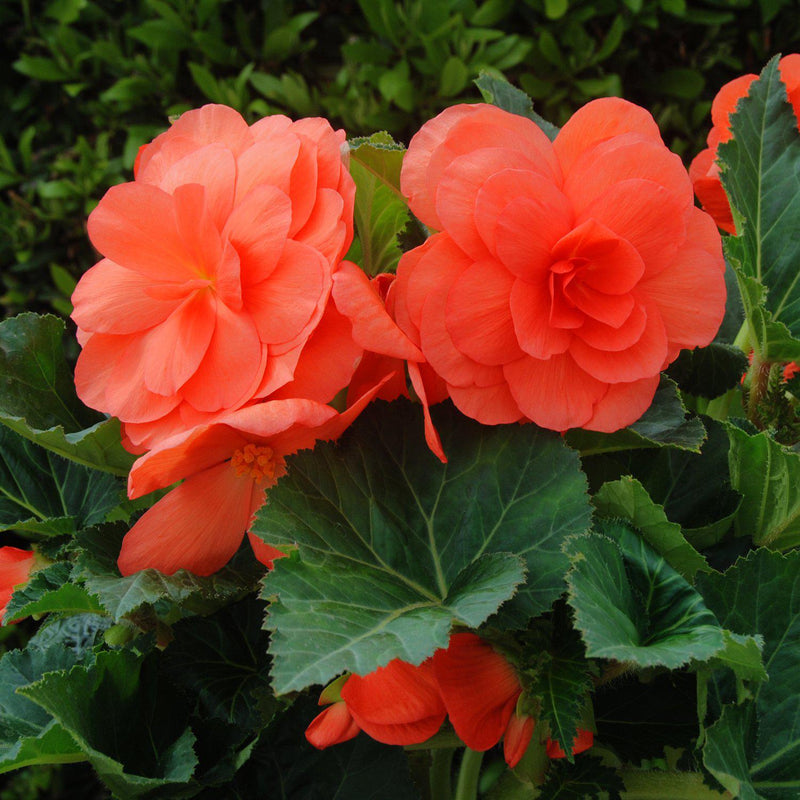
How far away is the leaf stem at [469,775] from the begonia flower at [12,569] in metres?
0.26

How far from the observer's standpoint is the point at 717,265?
39 cm

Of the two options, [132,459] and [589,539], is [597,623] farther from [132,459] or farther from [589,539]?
[132,459]

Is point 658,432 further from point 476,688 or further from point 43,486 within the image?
point 43,486

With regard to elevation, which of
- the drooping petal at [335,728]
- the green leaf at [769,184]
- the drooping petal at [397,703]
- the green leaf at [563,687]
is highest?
the green leaf at [769,184]

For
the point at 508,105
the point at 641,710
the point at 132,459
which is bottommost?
the point at 641,710

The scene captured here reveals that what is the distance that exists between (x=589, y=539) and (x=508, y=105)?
0.25 m

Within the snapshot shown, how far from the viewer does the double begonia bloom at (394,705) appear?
40 centimetres

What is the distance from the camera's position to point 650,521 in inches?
16.0

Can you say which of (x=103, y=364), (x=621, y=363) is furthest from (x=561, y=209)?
(x=103, y=364)

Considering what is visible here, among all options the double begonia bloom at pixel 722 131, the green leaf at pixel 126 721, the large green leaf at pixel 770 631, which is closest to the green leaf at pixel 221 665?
the green leaf at pixel 126 721

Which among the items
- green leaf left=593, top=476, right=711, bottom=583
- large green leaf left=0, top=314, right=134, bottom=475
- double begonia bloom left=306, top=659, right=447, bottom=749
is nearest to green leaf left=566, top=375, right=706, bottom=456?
green leaf left=593, top=476, right=711, bottom=583

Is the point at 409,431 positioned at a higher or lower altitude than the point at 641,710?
higher

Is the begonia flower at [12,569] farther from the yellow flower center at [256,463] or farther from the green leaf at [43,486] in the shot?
the yellow flower center at [256,463]

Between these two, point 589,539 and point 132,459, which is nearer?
point 589,539
